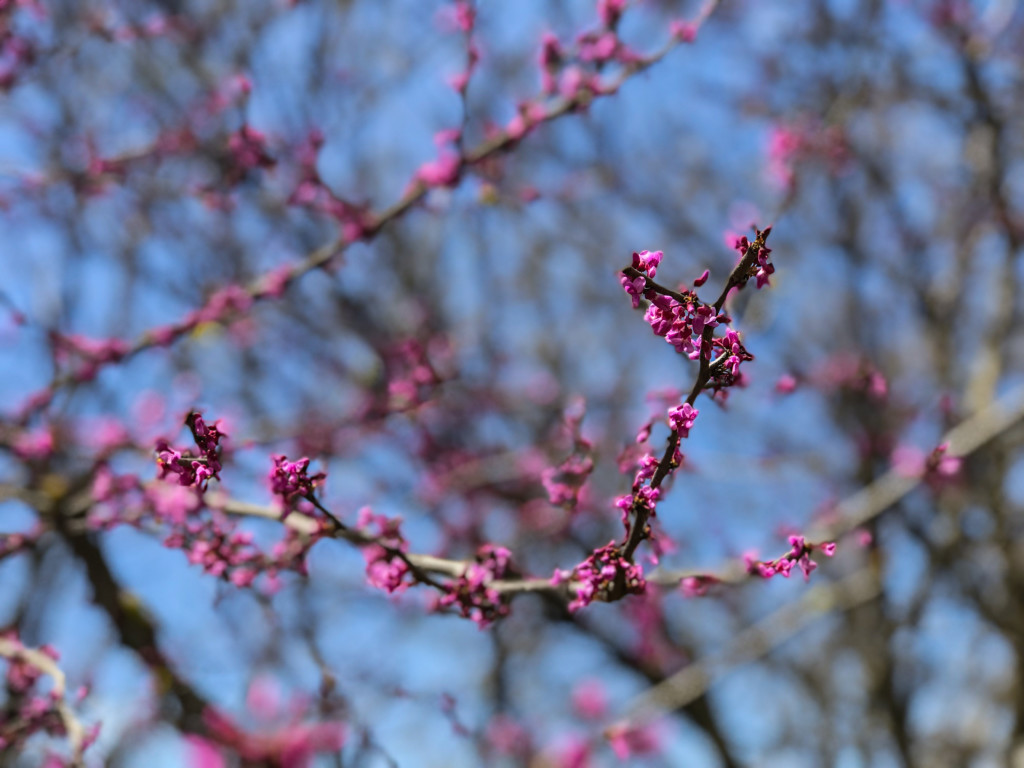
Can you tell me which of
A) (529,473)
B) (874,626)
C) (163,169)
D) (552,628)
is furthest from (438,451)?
(874,626)

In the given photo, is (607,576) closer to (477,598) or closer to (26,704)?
(477,598)

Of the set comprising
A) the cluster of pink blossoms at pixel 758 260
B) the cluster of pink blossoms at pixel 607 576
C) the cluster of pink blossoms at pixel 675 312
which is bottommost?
the cluster of pink blossoms at pixel 607 576

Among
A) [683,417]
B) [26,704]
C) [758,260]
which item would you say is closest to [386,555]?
[683,417]

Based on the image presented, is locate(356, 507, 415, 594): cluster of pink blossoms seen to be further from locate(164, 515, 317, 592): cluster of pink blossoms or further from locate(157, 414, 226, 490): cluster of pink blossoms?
locate(157, 414, 226, 490): cluster of pink blossoms

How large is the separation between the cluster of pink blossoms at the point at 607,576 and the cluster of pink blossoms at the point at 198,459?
2.79 ft

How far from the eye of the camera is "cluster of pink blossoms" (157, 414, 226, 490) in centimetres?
A: 164

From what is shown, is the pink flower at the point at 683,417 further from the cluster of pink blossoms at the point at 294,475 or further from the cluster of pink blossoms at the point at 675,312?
the cluster of pink blossoms at the point at 294,475

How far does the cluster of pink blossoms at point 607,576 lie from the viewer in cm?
187

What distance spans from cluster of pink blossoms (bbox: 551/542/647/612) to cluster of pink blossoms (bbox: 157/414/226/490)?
0.85m

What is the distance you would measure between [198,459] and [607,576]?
94cm

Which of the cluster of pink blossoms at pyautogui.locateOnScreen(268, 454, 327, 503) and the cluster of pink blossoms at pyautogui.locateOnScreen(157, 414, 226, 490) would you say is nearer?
the cluster of pink blossoms at pyautogui.locateOnScreen(157, 414, 226, 490)

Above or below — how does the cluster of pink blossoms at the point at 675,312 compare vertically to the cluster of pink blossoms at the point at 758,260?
below

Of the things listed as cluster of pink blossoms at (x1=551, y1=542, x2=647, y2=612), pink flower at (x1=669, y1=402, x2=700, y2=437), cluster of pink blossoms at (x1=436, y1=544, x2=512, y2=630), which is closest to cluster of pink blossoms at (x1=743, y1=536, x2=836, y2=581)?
cluster of pink blossoms at (x1=551, y1=542, x2=647, y2=612)

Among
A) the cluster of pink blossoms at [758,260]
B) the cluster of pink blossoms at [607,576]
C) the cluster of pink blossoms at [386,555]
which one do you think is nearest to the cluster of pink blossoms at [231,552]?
the cluster of pink blossoms at [386,555]
